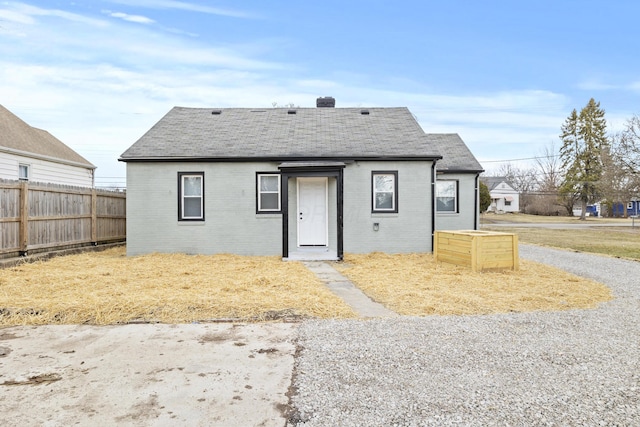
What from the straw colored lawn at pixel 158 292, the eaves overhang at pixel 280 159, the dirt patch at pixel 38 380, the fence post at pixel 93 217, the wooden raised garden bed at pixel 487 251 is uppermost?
the eaves overhang at pixel 280 159

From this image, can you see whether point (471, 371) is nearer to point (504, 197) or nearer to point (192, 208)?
point (192, 208)

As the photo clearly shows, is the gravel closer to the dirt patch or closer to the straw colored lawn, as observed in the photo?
the straw colored lawn

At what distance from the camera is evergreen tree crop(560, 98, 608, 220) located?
38125mm

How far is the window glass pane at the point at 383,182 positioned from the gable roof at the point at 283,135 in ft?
2.13

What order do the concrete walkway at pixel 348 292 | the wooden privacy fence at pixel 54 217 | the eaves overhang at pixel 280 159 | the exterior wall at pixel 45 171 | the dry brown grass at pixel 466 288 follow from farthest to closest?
the exterior wall at pixel 45 171
the eaves overhang at pixel 280 159
the wooden privacy fence at pixel 54 217
the dry brown grass at pixel 466 288
the concrete walkway at pixel 348 292

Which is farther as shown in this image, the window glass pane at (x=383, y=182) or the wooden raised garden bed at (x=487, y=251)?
the window glass pane at (x=383, y=182)

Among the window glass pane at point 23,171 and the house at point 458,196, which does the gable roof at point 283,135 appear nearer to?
the house at point 458,196

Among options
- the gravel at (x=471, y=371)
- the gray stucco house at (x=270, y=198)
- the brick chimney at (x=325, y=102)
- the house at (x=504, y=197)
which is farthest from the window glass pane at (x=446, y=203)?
the house at (x=504, y=197)

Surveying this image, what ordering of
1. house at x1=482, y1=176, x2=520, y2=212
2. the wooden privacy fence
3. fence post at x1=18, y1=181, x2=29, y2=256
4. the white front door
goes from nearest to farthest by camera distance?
the wooden privacy fence → fence post at x1=18, y1=181, x2=29, y2=256 → the white front door → house at x1=482, y1=176, x2=520, y2=212

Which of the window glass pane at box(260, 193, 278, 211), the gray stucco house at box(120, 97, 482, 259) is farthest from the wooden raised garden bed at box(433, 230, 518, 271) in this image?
the window glass pane at box(260, 193, 278, 211)

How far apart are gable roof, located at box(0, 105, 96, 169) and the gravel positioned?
16250mm

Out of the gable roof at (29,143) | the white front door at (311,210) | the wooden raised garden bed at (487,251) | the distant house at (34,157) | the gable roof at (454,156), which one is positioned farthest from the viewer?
the gable roof at (29,143)

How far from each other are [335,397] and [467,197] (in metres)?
12.5

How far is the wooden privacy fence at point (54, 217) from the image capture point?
9469 mm
